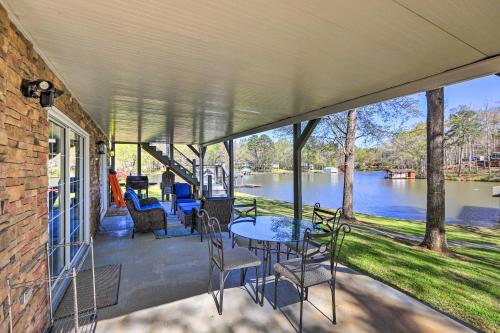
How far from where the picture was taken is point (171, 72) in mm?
2574

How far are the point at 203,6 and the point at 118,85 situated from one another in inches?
79.5

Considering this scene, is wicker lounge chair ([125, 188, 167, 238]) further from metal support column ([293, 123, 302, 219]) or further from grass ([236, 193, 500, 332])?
grass ([236, 193, 500, 332])

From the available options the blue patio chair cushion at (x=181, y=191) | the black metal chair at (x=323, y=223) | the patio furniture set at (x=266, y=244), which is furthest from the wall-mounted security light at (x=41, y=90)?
the blue patio chair cushion at (x=181, y=191)

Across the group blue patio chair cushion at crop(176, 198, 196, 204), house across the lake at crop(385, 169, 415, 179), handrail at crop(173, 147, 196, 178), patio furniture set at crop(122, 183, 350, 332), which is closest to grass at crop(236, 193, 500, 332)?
patio furniture set at crop(122, 183, 350, 332)

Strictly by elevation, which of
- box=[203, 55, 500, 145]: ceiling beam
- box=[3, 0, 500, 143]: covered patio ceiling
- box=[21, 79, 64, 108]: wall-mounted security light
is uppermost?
box=[3, 0, 500, 143]: covered patio ceiling

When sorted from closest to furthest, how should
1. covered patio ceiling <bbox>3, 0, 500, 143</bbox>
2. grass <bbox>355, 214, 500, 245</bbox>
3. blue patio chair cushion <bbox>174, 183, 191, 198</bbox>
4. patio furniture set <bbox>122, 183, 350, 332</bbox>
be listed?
covered patio ceiling <bbox>3, 0, 500, 143</bbox>, patio furniture set <bbox>122, 183, 350, 332</bbox>, grass <bbox>355, 214, 500, 245</bbox>, blue patio chair cushion <bbox>174, 183, 191, 198</bbox>

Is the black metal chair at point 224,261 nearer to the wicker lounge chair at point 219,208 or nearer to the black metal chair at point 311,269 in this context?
the black metal chair at point 311,269

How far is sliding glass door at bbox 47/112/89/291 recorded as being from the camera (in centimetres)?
289

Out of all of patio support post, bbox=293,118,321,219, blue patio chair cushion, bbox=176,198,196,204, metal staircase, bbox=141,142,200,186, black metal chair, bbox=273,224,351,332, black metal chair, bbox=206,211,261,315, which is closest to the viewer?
black metal chair, bbox=273,224,351,332

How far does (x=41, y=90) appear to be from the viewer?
2.02m

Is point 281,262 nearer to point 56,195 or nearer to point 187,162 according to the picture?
point 56,195

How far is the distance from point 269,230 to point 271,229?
2.5 inches

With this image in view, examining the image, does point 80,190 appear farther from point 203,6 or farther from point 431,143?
point 431,143

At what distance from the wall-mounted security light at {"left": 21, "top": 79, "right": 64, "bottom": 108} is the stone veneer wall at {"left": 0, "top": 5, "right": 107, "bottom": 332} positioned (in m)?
0.06
